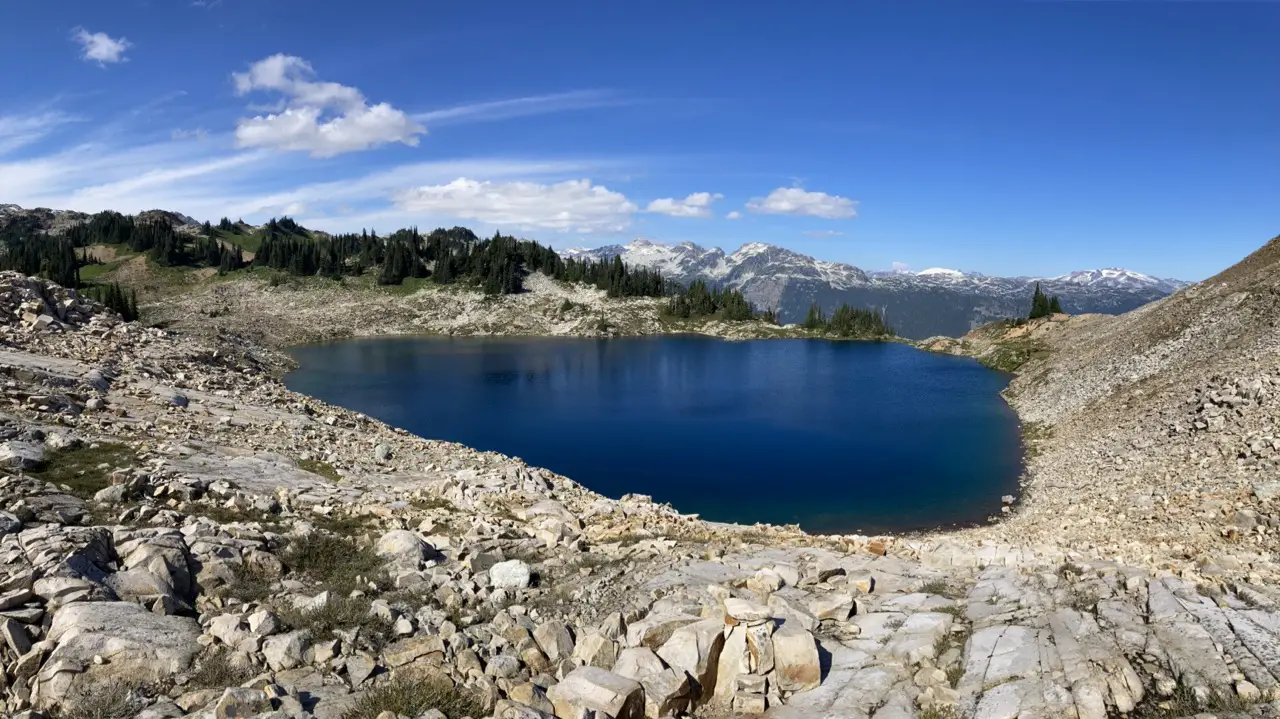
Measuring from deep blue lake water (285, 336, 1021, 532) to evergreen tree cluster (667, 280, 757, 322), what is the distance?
45149mm

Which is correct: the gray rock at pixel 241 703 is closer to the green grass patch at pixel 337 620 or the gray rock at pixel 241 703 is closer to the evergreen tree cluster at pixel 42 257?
the green grass patch at pixel 337 620

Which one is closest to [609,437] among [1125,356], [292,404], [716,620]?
[292,404]

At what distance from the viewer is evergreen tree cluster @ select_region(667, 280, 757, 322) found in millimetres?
153250

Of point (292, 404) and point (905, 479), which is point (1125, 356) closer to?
point (905, 479)

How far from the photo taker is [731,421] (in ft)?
187

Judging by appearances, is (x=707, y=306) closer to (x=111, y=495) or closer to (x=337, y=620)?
(x=111, y=495)

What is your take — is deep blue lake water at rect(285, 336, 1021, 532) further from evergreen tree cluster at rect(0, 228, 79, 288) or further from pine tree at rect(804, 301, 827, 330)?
evergreen tree cluster at rect(0, 228, 79, 288)

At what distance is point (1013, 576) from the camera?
14.4 meters

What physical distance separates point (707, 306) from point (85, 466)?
142m

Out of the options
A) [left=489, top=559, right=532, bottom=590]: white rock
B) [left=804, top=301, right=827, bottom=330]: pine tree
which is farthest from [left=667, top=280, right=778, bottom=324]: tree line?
[left=489, top=559, right=532, bottom=590]: white rock

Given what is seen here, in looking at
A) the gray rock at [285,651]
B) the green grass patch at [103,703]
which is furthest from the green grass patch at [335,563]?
the green grass patch at [103,703]

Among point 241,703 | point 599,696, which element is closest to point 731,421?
point 599,696

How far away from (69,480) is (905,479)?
38.3 m

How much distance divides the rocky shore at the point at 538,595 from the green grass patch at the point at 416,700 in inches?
1.7
